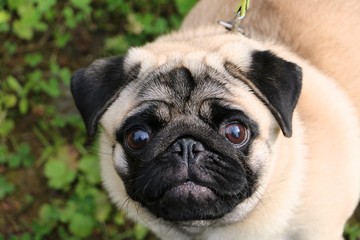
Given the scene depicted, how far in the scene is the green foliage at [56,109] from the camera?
14.6 feet

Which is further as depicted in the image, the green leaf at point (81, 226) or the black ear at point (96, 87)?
the green leaf at point (81, 226)

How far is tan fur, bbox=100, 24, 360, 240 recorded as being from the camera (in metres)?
2.98

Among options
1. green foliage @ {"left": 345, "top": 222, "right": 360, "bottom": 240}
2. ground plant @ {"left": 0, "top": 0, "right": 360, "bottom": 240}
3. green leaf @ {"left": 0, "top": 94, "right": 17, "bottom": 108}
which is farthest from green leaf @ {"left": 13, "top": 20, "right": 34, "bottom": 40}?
green foliage @ {"left": 345, "top": 222, "right": 360, "bottom": 240}

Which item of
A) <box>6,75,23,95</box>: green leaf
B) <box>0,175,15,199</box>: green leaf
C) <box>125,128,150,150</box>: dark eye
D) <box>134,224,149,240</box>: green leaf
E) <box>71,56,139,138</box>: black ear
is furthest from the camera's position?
<box>6,75,23,95</box>: green leaf

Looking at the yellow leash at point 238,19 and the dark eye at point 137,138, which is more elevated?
the yellow leash at point 238,19

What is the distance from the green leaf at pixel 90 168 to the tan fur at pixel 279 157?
1.04 m

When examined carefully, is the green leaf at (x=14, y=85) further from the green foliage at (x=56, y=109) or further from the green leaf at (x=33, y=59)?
the green leaf at (x=33, y=59)

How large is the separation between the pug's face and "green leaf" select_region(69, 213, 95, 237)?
1.46m

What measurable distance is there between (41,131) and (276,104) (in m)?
2.68

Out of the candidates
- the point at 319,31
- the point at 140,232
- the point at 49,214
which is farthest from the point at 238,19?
the point at 49,214

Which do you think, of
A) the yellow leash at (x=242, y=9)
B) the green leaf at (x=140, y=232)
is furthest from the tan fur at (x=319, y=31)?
the green leaf at (x=140, y=232)

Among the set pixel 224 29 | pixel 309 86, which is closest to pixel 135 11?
pixel 224 29

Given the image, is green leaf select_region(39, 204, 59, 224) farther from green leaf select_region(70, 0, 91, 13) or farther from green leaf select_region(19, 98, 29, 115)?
green leaf select_region(70, 0, 91, 13)

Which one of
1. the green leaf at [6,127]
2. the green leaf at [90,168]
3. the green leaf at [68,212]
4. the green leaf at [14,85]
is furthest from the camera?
the green leaf at [14,85]
